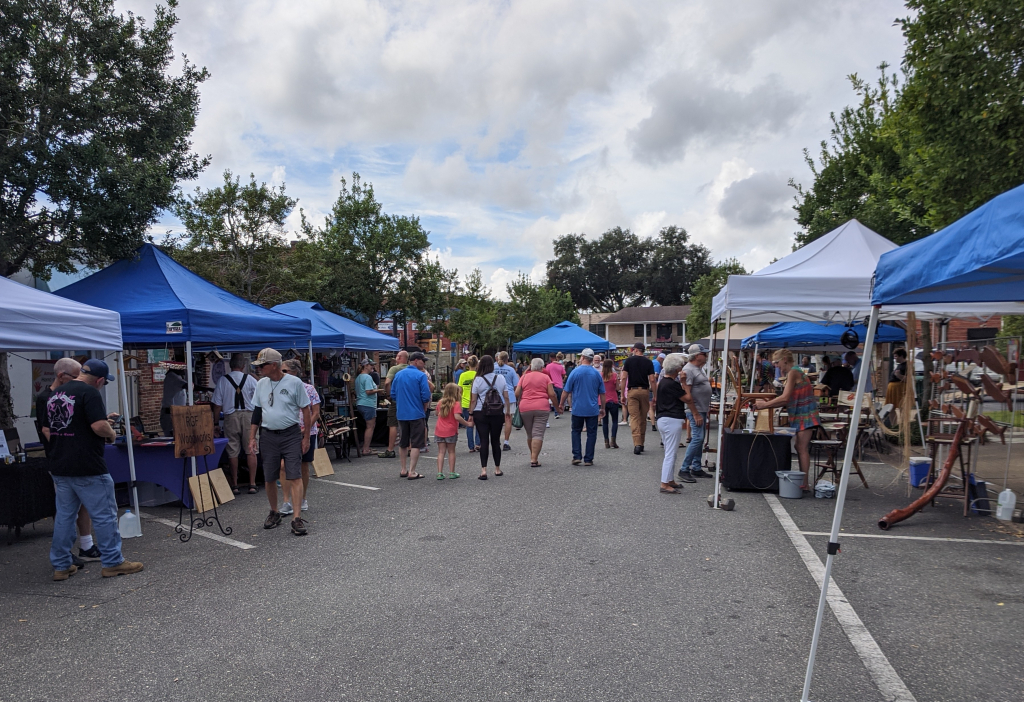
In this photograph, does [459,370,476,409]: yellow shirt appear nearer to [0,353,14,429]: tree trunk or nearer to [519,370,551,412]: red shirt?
[519,370,551,412]: red shirt

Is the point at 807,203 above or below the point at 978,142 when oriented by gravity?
above

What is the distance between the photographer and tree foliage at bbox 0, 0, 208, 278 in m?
8.80

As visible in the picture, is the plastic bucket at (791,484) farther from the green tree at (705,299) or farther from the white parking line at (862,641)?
the green tree at (705,299)

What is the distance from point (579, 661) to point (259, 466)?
288 inches

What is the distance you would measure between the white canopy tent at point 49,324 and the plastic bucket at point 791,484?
7.06m

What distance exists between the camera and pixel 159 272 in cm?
936

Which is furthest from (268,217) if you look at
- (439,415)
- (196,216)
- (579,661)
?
(579,661)

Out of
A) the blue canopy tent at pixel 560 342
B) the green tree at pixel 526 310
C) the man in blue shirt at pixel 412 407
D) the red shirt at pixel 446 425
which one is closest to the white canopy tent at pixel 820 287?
the red shirt at pixel 446 425

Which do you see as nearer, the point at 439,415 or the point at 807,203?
the point at 439,415

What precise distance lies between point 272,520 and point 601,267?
7794cm

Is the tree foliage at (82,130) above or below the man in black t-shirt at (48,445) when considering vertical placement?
above

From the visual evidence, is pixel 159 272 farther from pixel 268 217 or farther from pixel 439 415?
pixel 268 217

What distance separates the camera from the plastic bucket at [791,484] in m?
8.27

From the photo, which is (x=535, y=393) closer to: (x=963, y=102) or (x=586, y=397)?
(x=586, y=397)
